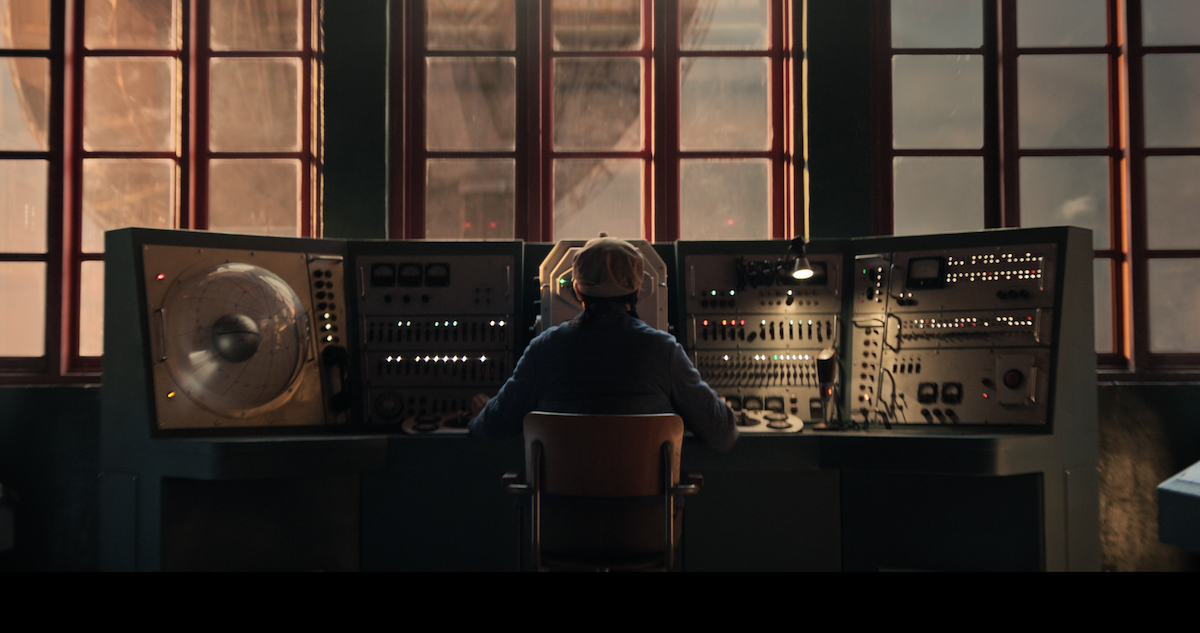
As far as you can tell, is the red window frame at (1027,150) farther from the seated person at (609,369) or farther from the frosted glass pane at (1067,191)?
the seated person at (609,369)

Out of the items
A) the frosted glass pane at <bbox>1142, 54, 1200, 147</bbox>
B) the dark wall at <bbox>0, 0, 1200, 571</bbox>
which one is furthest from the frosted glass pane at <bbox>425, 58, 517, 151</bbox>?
the frosted glass pane at <bbox>1142, 54, 1200, 147</bbox>

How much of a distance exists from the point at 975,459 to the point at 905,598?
72cm

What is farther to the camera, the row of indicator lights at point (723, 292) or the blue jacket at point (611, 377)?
the row of indicator lights at point (723, 292)

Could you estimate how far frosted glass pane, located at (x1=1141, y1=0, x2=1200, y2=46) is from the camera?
10.00 feet

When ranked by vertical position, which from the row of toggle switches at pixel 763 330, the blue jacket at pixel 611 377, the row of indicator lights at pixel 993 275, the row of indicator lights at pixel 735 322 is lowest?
the blue jacket at pixel 611 377

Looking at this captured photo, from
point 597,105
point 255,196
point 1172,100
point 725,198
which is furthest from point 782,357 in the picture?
point 255,196

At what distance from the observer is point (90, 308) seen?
3020 mm

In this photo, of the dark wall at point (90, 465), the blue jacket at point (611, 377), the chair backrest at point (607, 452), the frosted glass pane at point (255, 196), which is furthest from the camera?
the frosted glass pane at point (255, 196)

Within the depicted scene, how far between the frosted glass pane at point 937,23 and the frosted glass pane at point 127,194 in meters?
3.32

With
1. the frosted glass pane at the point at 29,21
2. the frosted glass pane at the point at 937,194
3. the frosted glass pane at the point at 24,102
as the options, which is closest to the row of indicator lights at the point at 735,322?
the frosted glass pane at the point at 937,194

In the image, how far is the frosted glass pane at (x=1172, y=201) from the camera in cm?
300

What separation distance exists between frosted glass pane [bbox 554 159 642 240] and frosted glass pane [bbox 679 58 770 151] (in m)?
0.30

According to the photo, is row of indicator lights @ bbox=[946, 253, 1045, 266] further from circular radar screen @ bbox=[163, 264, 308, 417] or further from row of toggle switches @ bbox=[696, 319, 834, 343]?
circular radar screen @ bbox=[163, 264, 308, 417]

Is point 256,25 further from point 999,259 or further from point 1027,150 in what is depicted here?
point 1027,150
